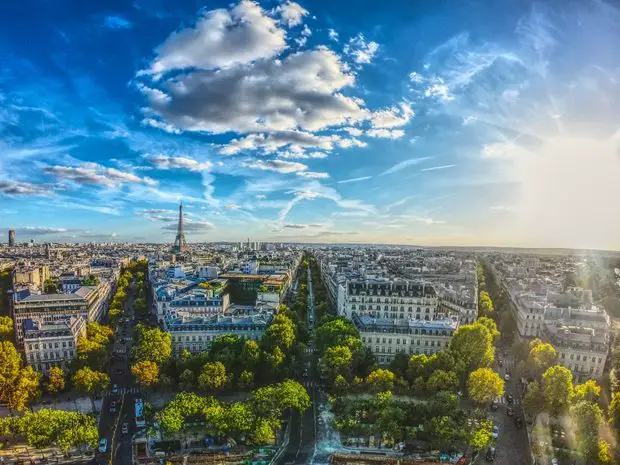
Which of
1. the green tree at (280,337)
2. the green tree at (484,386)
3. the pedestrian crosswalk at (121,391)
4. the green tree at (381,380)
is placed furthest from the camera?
the green tree at (280,337)

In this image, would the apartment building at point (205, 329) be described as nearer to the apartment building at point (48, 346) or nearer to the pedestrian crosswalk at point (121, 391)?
the pedestrian crosswalk at point (121, 391)

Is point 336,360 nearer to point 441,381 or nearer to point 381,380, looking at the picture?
point 381,380

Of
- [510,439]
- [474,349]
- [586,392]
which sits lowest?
[510,439]

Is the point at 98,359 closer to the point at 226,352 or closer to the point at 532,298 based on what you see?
the point at 226,352

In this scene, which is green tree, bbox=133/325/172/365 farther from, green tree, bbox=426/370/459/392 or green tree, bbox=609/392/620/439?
green tree, bbox=609/392/620/439

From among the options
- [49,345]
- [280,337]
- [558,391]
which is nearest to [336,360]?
[280,337]

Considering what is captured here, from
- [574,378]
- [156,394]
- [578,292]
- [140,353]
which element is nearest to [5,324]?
[140,353]

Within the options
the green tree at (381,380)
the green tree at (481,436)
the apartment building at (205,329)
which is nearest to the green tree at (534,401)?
the green tree at (481,436)
